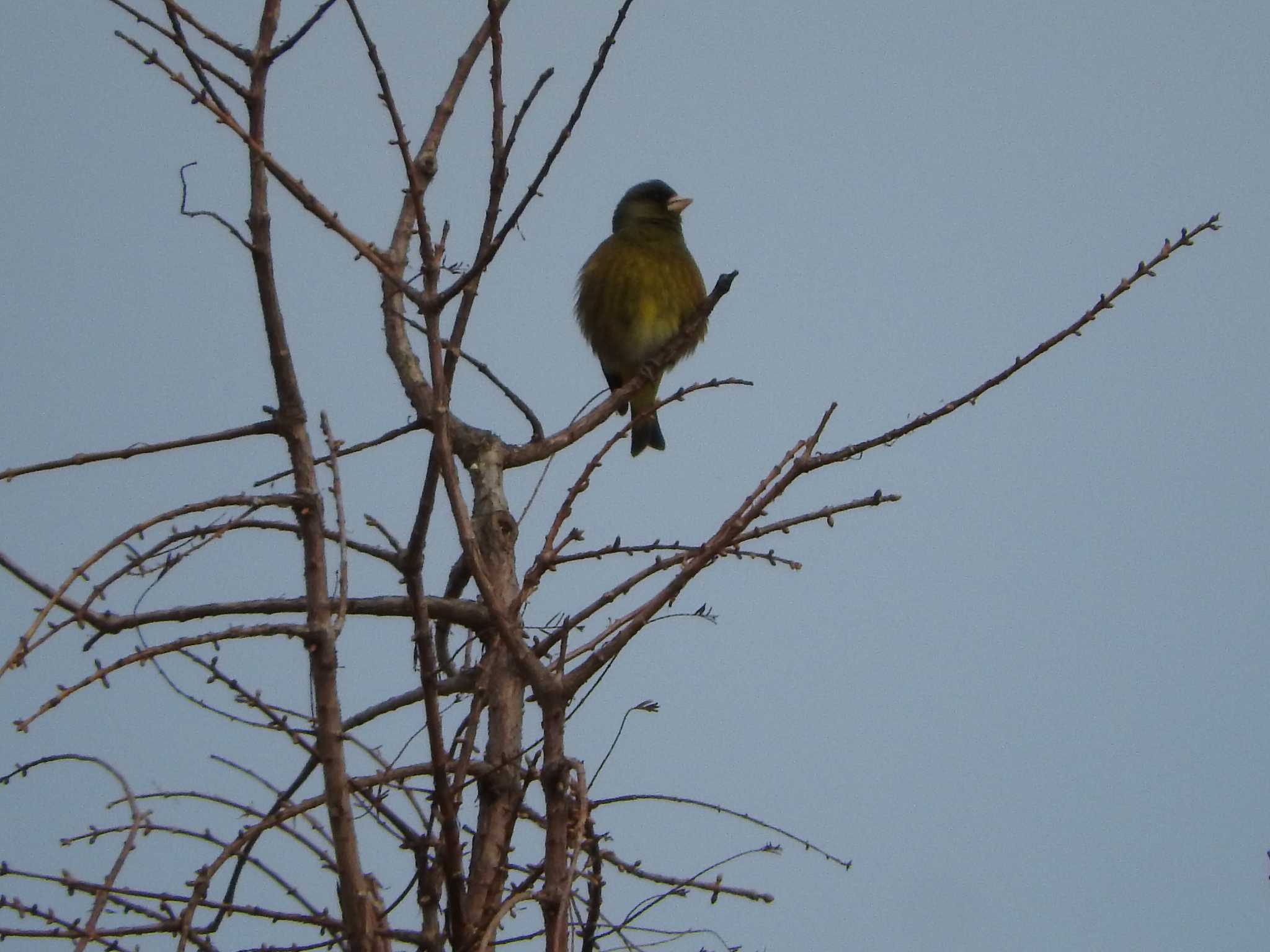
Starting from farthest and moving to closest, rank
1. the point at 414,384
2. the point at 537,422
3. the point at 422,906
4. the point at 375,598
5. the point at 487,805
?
the point at 537,422, the point at 414,384, the point at 375,598, the point at 487,805, the point at 422,906

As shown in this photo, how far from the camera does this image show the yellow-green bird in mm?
6273

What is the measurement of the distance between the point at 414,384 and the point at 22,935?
1482mm

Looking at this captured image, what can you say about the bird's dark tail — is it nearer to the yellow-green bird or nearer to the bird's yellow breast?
the yellow-green bird

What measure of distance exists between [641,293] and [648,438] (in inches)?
26.3

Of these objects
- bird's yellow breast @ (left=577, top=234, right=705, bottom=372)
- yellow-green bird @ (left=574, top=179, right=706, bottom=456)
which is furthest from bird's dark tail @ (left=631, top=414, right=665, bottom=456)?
bird's yellow breast @ (left=577, top=234, right=705, bottom=372)

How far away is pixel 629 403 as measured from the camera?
251 inches

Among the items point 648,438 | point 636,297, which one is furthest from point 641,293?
point 648,438

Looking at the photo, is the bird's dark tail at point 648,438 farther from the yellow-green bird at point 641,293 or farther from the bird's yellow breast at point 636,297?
the bird's yellow breast at point 636,297

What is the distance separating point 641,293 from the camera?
20.6 ft

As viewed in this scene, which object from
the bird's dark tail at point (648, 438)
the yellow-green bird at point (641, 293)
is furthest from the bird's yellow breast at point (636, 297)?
the bird's dark tail at point (648, 438)

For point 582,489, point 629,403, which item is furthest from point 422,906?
point 629,403

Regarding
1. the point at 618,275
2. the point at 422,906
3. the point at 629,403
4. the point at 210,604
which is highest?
the point at 618,275

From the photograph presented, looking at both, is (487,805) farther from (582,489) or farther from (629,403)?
(629,403)

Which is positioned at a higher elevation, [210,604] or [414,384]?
[414,384]
